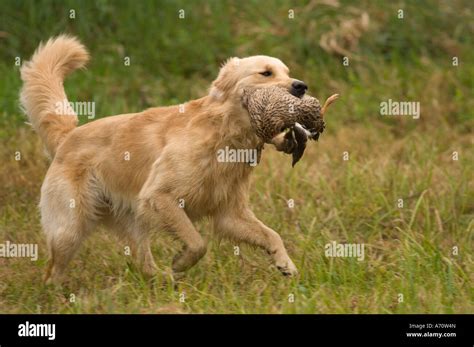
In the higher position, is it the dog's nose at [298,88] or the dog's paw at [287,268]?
the dog's nose at [298,88]

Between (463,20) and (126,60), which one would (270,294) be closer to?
(126,60)

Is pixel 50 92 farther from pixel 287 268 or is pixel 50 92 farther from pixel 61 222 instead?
pixel 287 268

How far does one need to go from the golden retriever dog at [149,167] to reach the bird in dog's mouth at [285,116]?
14 centimetres

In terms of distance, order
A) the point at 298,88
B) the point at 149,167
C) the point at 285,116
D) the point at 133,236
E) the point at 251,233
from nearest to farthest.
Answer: the point at 285,116 < the point at 298,88 < the point at 251,233 < the point at 149,167 < the point at 133,236

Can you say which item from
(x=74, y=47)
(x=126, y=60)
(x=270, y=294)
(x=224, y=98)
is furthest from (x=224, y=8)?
(x=270, y=294)

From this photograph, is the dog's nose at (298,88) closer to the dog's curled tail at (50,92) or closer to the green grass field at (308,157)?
the green grass field at (308,157)

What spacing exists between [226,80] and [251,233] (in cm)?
112

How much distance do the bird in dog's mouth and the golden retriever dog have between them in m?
0.14

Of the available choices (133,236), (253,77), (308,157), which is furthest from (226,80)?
(308,157)

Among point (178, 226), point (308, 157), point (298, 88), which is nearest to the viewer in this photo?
point (298, 88)

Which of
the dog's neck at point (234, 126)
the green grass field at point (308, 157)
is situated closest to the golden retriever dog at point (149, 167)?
the dog's neck at point (234, 126)

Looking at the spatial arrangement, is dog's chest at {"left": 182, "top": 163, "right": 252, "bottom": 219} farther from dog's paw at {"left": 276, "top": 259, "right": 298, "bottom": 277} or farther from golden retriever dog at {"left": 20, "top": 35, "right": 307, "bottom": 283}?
dog's paw at {"left": 276, "top": 259, "right": 298, "bottom": 277}

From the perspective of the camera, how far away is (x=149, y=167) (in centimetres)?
721

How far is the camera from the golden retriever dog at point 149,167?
6820 millimetres
